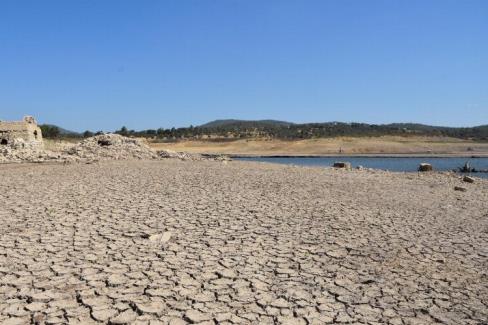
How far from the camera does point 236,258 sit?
623cm

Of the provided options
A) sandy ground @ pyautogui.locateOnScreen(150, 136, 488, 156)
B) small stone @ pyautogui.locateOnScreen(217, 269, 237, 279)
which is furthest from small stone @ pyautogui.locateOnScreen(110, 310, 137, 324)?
sandy ground @ pyautogui.locateOnScreen(150, 136, 488, 156)

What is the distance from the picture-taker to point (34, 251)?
6.31 metres

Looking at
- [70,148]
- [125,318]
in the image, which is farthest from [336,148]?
[125,318]

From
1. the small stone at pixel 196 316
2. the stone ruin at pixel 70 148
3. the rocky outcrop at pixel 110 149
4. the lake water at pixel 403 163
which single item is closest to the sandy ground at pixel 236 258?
the small stone at pixel 196 316

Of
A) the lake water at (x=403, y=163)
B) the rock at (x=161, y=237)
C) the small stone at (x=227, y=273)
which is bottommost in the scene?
the lake water at (x=403, y=163)

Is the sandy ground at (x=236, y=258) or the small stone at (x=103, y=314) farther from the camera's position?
the sandy ground at (x=236, y=258)

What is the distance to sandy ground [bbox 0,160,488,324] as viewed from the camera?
4.65 m

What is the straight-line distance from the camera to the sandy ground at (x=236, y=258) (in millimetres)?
4648

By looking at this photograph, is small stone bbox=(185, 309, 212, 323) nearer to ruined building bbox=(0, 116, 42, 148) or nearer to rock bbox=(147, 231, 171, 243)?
rock bbox=(147, 231, 171, 243)

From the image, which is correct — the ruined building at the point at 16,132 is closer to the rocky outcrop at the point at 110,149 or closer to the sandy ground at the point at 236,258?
the rocky outcrop at the point at 110,149

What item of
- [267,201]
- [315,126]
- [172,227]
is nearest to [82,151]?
[267,201]

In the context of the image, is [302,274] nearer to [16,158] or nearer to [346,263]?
[346,263]

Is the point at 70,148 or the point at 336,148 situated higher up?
the point at 70,148

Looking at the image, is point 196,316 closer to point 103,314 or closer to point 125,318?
point 125,318
